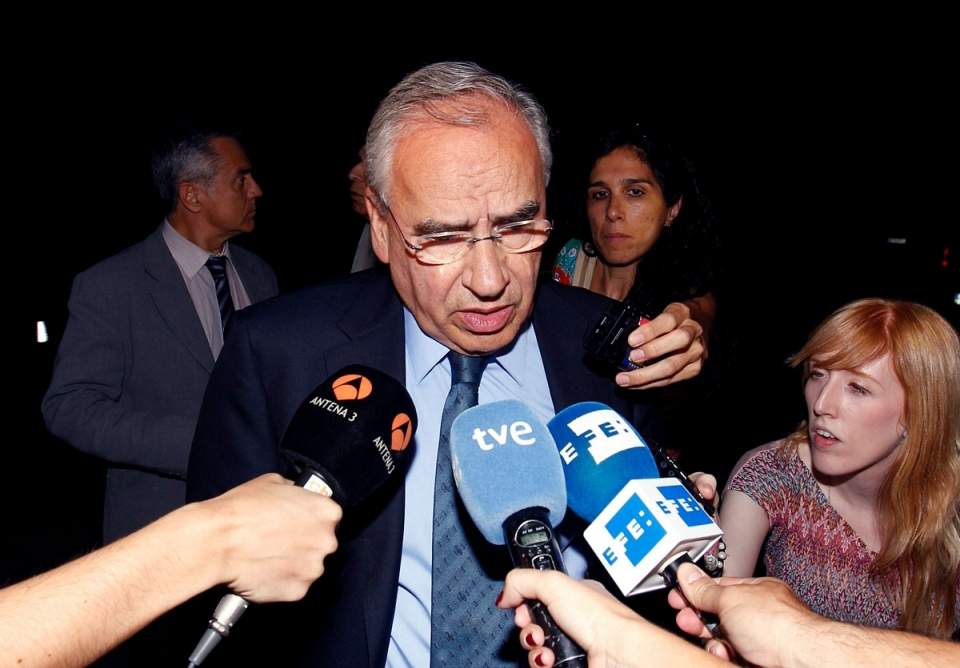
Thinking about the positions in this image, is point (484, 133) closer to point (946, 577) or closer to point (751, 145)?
point (946, 577)

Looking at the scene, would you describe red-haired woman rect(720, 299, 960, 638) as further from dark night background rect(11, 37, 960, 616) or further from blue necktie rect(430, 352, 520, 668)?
dark night background rect(11, 37, 960, 616)

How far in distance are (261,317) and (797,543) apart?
64.7 inches

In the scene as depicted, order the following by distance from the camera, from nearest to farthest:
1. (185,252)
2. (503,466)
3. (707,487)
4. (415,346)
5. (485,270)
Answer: (503,466), (707,487), (485,270), (415,346), (185,252)

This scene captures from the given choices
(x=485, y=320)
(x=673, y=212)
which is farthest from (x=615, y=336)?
(x=673, y=212)

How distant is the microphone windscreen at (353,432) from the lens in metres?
1.09

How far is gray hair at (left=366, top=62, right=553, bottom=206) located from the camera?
1.50 m

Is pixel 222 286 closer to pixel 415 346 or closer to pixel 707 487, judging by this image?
pixel 415 346

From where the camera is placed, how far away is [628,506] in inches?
41.9

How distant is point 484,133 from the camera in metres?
1.46

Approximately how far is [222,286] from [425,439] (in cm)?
174

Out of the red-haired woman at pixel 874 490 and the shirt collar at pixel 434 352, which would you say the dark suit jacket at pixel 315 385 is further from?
the red-haired woman at pixel 874 490

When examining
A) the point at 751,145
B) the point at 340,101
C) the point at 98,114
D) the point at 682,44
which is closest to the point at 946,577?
the point at 682,44

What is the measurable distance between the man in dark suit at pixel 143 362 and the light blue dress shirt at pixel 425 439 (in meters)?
1.08

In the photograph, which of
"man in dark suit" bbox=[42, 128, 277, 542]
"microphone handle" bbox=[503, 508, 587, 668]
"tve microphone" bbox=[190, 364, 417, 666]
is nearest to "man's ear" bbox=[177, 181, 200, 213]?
"man in dark suit" bbox=[42, 128, 277, 542]
